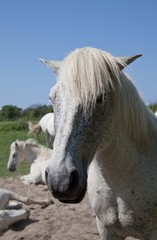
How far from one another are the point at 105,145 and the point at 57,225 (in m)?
2.88

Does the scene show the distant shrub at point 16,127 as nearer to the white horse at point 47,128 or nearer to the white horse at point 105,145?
the white horse at point 47,128

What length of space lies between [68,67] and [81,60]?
3.3 inches

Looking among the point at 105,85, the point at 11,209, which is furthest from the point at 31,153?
the point at 105,85

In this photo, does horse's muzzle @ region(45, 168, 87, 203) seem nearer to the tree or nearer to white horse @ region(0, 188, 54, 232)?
white horse @ region(0, 188, 54, 232)

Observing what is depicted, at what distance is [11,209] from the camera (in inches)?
209

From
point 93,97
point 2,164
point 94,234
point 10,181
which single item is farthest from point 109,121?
point 2,164

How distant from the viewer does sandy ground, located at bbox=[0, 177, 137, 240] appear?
4461 millimetres

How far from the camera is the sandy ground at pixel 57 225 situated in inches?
176

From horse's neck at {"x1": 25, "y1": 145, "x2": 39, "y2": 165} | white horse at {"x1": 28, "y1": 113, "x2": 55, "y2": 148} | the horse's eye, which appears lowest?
the horse's eye

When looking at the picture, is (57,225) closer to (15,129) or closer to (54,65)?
(54,65)

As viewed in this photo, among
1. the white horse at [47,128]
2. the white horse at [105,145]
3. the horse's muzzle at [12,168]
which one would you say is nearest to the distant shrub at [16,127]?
the white horse at [47,128]

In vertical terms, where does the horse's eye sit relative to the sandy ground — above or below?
above

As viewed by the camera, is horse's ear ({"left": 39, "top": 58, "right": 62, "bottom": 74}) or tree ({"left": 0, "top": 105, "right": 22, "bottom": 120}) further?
tree ({"left": 0, "top": 105, "right": 22, "bottom": 120})

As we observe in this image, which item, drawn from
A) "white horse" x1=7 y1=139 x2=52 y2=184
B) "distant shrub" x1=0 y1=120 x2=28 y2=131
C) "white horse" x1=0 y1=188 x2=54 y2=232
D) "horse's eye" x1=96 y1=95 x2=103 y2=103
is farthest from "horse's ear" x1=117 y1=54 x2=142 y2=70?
"distant shrub" x1=0 y1=120 x2=28 y2=131
